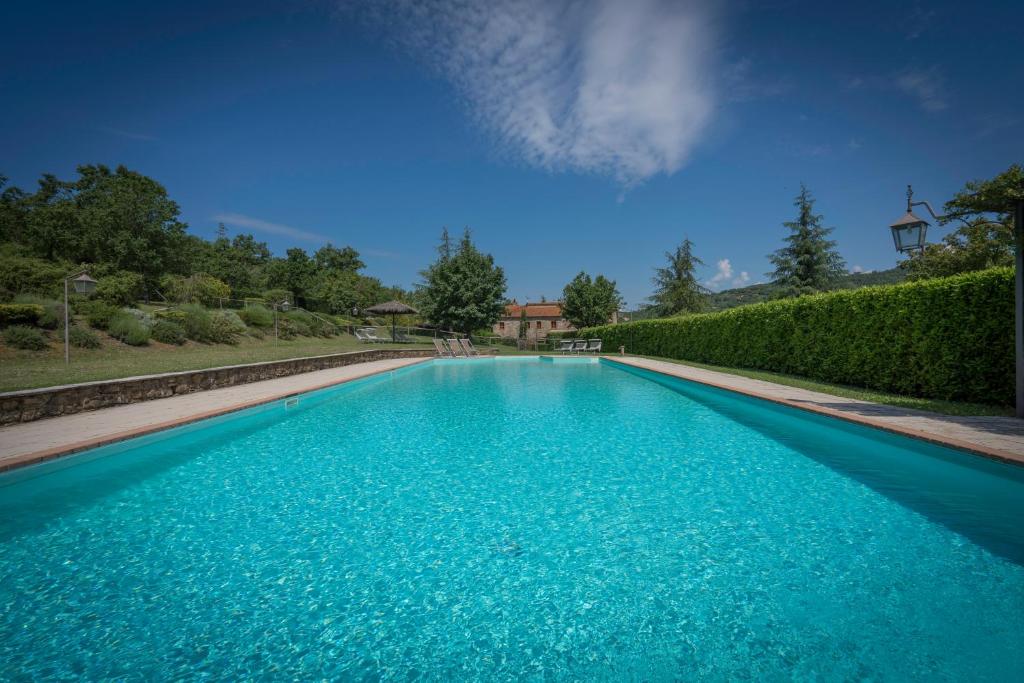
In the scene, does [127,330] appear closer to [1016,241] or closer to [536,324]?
[1016,241]

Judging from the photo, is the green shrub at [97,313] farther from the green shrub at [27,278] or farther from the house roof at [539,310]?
the house roof at [539,310]

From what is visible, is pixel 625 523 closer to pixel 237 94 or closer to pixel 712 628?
pixel 712 628

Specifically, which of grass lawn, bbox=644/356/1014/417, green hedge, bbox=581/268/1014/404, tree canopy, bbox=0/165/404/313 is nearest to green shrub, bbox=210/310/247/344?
tree canopy, bbox=0/165/404/313

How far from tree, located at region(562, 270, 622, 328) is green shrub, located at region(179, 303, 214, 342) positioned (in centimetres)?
2944

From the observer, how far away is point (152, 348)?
13.9 meters

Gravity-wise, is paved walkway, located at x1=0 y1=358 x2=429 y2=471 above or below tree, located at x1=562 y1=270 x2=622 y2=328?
below

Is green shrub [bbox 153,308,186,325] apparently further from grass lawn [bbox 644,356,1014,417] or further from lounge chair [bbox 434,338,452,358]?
grass lawn [bbox 644,356,1014,417]

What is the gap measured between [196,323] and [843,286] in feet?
127

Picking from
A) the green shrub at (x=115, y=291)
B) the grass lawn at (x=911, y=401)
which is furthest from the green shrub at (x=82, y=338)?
Answer: the grass lawn at (x=911, y=401)

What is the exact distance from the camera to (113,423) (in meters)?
5.72

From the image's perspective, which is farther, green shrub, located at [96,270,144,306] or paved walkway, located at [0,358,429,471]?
green shrub, located at [96,270,144,306]

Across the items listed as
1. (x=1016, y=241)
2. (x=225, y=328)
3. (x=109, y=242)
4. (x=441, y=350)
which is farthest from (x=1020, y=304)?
(x=109, y=242)

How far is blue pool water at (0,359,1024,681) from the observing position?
6.31 feet

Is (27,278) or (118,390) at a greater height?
(27,278)
